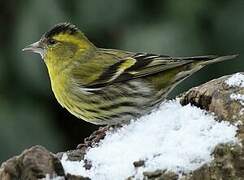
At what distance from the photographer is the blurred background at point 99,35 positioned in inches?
217

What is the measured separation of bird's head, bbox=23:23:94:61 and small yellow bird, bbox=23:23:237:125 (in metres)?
0.01

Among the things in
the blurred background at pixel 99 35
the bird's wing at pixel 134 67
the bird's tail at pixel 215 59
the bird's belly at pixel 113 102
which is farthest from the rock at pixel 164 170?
the blurred background at pixel 99 35

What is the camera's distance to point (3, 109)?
18.7ft

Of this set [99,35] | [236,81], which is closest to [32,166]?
[236,81]

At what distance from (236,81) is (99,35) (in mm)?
2306

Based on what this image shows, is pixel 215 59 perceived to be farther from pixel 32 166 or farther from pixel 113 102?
pixel 32 166

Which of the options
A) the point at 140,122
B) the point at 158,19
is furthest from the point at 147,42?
the point at 140,122

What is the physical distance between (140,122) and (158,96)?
25.9 inches

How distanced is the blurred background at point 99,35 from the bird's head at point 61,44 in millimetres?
511

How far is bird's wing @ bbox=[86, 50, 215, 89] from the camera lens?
473 cm

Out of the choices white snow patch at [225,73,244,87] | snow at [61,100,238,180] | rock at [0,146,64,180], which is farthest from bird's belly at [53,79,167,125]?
rock at [0,146,64,180]

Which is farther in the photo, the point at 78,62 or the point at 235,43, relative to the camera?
the point at 235,43

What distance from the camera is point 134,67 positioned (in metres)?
4.76

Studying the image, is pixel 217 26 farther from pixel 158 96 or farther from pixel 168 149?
pixel 168 149
